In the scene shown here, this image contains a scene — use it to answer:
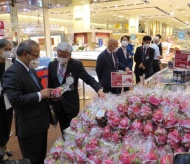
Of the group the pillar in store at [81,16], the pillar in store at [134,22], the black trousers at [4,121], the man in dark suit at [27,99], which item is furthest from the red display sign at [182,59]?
the pillar in store at [134,22]

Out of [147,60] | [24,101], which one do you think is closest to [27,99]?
[24,101]

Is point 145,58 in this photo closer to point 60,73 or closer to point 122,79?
point 122,79

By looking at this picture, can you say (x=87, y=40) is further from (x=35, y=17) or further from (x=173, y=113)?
(x=173, y=113)

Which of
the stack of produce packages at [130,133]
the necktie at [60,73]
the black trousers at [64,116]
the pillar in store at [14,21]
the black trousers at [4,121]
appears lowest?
the black trousers at [4,121]

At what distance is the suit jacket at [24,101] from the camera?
5.32 feet

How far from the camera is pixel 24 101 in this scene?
162 centimetres

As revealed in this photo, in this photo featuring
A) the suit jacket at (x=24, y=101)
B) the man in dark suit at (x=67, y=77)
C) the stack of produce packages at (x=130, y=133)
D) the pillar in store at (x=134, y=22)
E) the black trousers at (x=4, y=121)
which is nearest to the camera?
the stack of produce packages at (x=130, y=133)

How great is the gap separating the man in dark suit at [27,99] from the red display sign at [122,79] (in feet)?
3.18

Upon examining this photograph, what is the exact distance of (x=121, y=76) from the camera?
251cm

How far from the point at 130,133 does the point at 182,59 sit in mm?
1921

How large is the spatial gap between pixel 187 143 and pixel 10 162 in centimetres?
98

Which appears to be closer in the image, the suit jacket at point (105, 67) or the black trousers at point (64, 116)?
the black trousers at point (64, 116)

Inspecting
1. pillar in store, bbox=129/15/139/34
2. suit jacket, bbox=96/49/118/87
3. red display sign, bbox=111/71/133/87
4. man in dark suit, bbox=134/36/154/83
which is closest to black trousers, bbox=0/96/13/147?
red display sign, bbox=111/71/133/87

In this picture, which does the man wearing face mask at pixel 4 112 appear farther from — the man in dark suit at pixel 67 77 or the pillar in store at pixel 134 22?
the pillar in store at pixel 134 22
